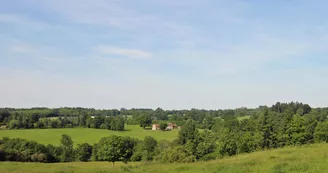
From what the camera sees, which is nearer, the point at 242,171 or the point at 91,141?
the point at 242,171

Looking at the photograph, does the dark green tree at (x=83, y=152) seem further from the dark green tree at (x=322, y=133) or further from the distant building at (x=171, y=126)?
the dark green tree at (x=322, y=133)

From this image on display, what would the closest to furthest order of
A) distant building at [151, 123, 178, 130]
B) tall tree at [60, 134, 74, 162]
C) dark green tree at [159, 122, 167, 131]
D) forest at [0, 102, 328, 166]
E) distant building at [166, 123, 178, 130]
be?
1. forest at [0, 102, 328, 166]
2. tall tree at [60, 134, 74, 162]
3. dark green tree at [159, 122, 167, 131]
4. distant building at [151, 123, 178, 130]
5. distant building at [166, 123, 178, 130]

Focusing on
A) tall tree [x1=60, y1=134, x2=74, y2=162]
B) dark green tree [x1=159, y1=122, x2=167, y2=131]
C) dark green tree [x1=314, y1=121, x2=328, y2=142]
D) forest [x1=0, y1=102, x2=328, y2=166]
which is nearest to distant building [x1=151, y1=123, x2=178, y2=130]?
dark green tree [x1=159, y1=122, x2=167, y2=131]

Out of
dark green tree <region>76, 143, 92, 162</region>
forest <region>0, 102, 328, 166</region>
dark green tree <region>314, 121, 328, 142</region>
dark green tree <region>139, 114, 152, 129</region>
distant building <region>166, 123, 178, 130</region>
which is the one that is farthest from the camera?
dark green tree <region>139, 114, 152, 129</region>

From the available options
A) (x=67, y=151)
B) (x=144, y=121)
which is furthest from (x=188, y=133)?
(x=144, y=121)

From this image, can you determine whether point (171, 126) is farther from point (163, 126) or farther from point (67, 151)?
point (67, 151)

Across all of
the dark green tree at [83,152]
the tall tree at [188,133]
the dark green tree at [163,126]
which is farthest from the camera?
the dark green tree at [163,126]

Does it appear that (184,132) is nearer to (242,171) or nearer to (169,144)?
(169,144)

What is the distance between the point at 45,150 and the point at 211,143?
159 ft

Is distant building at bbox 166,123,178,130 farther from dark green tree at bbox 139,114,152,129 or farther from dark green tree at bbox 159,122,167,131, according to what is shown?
dark green tree at bbox 139,114,152,129

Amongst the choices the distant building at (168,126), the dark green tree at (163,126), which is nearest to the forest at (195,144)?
the dark green tree at (163,126)

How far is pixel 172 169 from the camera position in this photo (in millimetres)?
21406

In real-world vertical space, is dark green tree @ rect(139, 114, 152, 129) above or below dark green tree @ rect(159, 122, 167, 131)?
above

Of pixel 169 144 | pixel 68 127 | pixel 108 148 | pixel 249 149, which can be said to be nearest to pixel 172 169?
pixel 108 148
